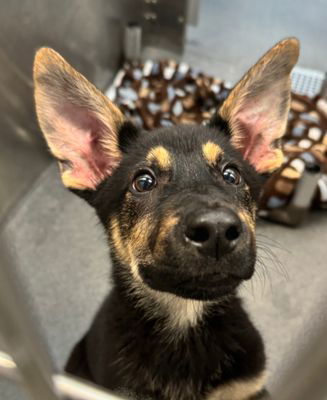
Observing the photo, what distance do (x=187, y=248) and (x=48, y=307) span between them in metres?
1.70

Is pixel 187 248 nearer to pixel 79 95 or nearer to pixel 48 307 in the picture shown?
pixel 79 95

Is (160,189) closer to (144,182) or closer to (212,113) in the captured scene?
(144,182)

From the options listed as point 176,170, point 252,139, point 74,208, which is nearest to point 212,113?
point 252,139

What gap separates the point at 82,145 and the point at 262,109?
2.16 feet

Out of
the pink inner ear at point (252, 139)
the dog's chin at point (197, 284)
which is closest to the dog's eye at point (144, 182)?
the dog's chin at point (197, 284)

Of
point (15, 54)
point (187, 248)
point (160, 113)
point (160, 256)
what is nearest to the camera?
point (187, 248)

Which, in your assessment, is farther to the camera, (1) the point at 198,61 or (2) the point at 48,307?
(1) the point at 198,61

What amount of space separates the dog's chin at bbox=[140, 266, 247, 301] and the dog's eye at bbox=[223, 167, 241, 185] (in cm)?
39

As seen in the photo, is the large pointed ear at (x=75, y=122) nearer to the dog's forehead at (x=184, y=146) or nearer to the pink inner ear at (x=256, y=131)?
the dog's forehead at (x=184, y=146)

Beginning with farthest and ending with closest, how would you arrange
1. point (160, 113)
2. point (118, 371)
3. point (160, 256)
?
point (160, 113) → point (118, 371) → point (160, 256)

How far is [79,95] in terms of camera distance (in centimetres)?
171

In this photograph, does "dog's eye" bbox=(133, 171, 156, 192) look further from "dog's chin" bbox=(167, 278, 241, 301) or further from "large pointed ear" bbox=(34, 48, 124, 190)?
"dog's chin" bbox=(167, 278, 241, 301)

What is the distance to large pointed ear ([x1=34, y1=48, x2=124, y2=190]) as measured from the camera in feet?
5.19

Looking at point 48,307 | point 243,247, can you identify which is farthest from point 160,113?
point 243,247
